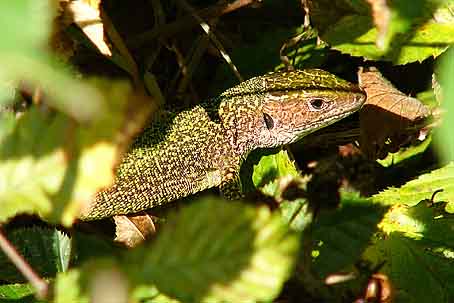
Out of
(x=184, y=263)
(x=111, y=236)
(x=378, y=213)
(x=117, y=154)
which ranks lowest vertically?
(x=111, y=236)

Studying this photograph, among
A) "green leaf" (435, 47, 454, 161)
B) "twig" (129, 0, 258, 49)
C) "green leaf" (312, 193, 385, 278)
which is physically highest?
"green leaf" (435, 47, 454, 161)

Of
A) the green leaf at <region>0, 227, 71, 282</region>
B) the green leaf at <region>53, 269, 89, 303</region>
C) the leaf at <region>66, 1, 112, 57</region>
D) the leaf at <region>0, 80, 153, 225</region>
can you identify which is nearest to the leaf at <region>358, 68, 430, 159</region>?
the leaf at <region>66, 1, 112, 57</region>

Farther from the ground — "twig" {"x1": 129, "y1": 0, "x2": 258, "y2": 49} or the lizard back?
"twig" {"x1": 129, "y1": 0, "x2": 258, "y2": 49}

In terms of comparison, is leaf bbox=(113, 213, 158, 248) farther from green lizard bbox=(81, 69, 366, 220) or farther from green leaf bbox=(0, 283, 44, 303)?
green leaf bbox=(0, 283, 44, 303)

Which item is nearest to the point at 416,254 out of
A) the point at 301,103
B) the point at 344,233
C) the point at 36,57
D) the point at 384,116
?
the point at 344,233

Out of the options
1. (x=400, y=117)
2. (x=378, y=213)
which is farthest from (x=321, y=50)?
(x=378, y=213)

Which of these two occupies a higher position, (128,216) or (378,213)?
(378,213)

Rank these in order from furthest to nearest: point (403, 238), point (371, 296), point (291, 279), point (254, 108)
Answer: point (254, 108) < point (403, 238) < point (371, 296) < point (291, 279)

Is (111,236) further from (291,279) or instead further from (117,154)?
(117,154)
